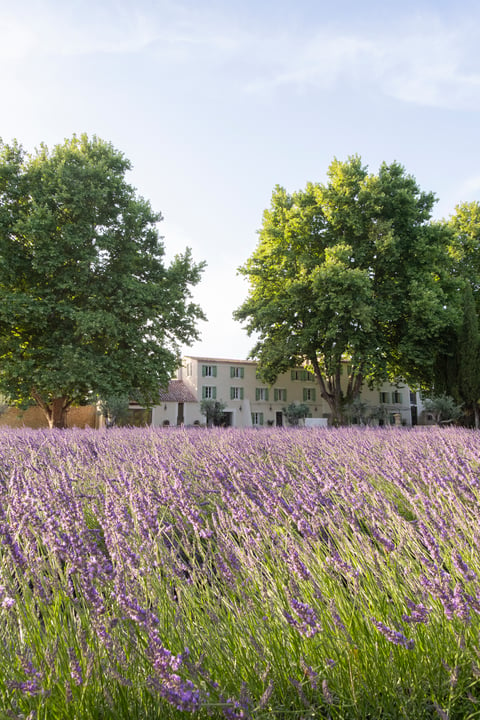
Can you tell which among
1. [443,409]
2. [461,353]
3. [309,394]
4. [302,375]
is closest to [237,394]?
[302,375]

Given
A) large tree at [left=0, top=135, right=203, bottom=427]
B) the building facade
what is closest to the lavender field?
large tree at [left=0, top=135, right=203, bottom=427]

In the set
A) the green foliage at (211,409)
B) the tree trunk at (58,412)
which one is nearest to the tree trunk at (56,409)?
the tree trunk at (58,412)

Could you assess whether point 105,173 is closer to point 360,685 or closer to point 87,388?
point 87,388

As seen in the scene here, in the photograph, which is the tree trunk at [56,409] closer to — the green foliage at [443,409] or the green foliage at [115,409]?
the green foliage at [115,409]

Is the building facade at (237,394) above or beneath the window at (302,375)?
beneath

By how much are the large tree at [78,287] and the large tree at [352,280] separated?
21.1ft

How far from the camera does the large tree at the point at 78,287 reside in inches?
629

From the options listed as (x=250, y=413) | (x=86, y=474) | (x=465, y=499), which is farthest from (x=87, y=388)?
(x=250, y=413)

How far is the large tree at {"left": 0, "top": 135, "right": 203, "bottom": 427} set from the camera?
16.0 metres

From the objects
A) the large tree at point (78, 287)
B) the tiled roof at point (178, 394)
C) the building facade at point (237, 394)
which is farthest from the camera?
the building facade at point (237, 394)

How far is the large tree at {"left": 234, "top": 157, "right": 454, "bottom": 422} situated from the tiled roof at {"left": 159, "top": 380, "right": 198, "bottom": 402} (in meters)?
11.7

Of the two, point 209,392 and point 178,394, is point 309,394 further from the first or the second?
point 178,394

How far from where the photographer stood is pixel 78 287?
1648 centimetres

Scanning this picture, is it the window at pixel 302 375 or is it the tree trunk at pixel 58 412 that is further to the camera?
the window at pixel 302 375
